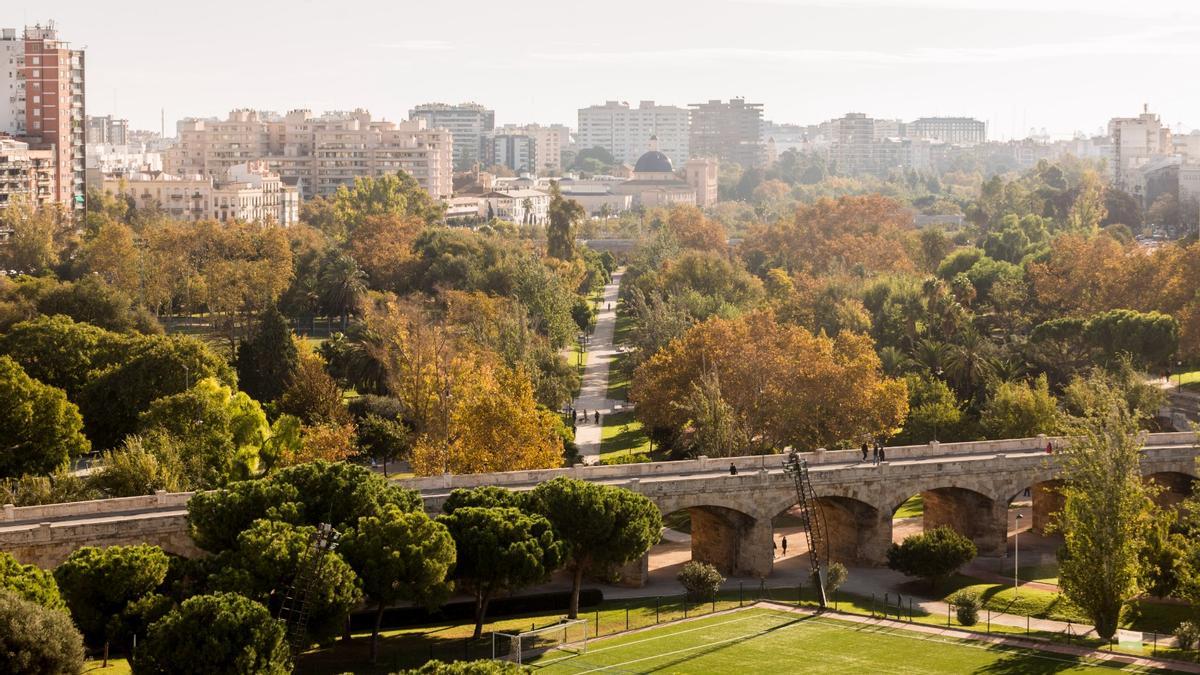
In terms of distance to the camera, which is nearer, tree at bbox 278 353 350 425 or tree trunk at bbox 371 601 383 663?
tree trunk at bbox 371 601 383 663

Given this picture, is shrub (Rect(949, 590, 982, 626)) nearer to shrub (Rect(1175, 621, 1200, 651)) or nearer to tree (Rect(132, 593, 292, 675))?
shrub (Rect(1175, 621, 1200, 651))

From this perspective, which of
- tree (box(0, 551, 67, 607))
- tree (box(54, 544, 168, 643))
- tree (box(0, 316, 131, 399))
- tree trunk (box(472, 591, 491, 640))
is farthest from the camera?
tree (box(0, 316, 131, 399))

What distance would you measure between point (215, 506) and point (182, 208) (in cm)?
13348

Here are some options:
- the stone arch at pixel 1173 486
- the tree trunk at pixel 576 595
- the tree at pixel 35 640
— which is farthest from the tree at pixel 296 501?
the stone arch at pixel 1173 486

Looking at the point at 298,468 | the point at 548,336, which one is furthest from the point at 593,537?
the point at 548,336

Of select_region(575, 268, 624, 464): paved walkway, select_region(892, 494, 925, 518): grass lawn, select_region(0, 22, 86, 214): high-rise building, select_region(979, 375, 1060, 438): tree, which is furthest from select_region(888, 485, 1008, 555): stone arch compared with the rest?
select_region(0, 22, 86, 214): high-rise building

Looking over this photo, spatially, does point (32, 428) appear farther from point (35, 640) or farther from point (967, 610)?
point (967, 610)

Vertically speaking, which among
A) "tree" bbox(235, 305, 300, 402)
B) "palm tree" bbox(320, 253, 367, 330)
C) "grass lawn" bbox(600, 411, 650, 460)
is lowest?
"grass lawn" bbox(600, 411, 650, 460)

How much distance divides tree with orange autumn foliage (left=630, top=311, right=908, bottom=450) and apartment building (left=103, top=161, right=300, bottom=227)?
102815 millimetres

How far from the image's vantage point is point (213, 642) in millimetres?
43562

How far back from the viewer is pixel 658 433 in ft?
266

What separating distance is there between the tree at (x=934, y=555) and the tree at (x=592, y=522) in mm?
10210

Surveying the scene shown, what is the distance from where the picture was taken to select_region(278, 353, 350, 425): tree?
3056 inches

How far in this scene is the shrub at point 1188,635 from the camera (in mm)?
51844
